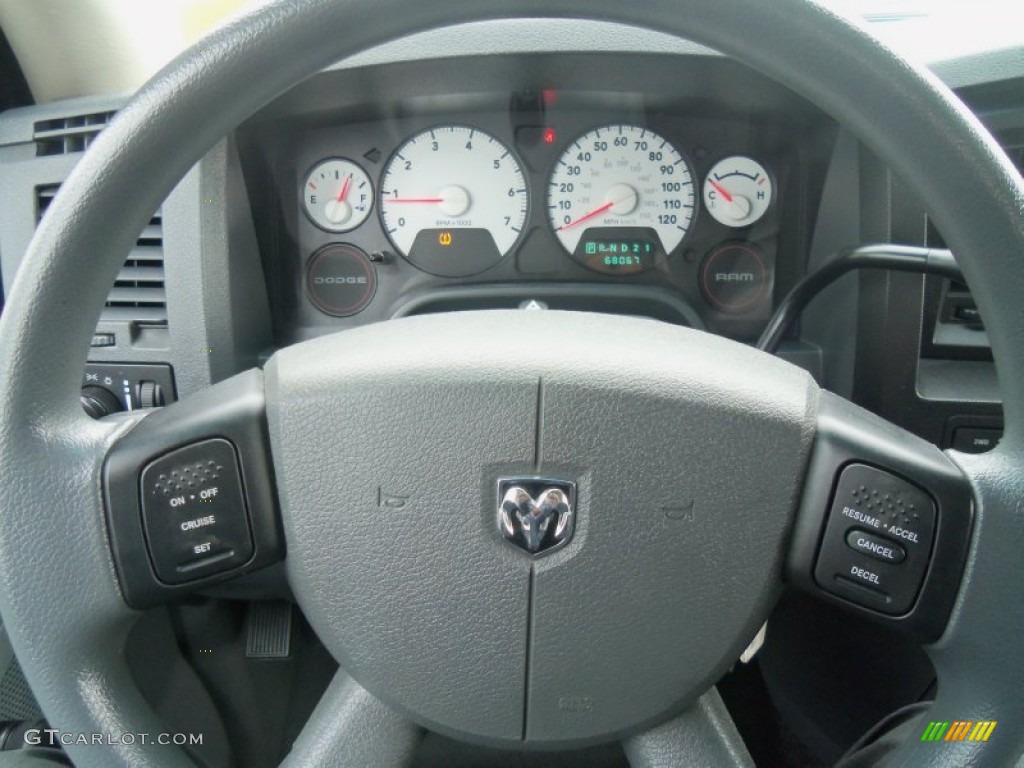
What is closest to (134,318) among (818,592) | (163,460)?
(163,460)

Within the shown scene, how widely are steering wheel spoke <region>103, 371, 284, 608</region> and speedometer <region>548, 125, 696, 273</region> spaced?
0.91m

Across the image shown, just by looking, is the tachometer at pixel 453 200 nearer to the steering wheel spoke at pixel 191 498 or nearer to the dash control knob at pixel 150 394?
the dash control knob at pixel 150 394

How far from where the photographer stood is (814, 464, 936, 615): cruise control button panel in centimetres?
67

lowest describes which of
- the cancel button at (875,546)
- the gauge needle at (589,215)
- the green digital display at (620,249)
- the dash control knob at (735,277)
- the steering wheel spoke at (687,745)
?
the steering wheel spoke at (687,745)

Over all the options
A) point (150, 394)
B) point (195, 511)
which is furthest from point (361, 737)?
point (150, 394)

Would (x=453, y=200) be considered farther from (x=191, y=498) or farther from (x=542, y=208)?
(x=191, y=498)

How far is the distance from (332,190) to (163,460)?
914mm

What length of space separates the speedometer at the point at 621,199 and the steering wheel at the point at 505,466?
801 mm

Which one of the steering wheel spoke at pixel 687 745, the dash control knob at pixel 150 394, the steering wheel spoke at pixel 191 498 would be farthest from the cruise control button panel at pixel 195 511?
the dash control knob at pixel 150 394

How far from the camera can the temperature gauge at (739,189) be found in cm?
149

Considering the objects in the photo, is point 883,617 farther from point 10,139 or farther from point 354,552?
point 10,139

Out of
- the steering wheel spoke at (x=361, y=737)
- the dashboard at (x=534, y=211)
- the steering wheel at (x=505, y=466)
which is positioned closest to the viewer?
the steering wheel at (x=505, y=466)

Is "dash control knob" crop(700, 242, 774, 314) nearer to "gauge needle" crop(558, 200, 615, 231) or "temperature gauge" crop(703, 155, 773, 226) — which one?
"temperature gauge" crop(703, 155, 773, 226)

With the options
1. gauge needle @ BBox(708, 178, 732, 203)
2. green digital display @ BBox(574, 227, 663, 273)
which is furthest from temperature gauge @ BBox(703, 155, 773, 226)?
green digital display @ BBox(574, 227, 663, 273)
